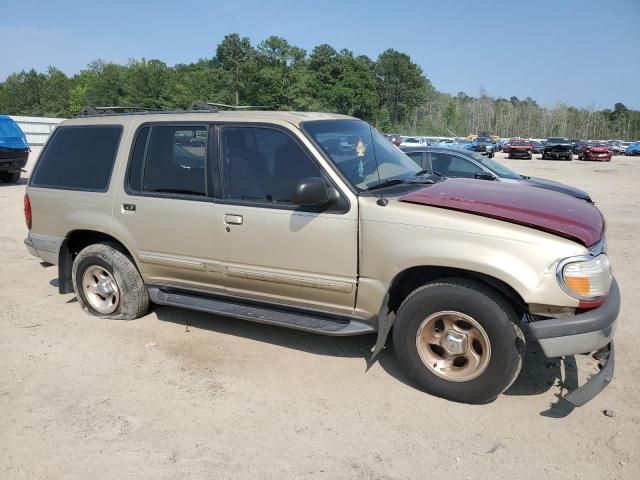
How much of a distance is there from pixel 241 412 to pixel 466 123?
294ft

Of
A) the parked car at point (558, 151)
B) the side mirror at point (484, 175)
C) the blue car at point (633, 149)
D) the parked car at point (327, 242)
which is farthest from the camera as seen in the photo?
the blue car at point (633, 149)

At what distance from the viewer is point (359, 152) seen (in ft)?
14.1

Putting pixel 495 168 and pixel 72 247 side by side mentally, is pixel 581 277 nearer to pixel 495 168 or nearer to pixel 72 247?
pixel 72 247

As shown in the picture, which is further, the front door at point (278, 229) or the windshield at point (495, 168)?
the windshield at point (495, 168)

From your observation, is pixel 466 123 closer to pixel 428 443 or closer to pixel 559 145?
pixel 559 145

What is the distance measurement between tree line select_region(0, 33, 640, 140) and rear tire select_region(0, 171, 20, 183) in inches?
2422

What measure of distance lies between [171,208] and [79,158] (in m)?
1.29

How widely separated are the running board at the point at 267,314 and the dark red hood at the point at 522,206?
1.03 m

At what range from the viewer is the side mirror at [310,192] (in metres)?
3.61

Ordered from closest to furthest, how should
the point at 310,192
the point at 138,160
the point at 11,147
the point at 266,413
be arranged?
1. the point at 266,413
2. the point at 310,192
3. the point at 138,160
4. the point at 11,147

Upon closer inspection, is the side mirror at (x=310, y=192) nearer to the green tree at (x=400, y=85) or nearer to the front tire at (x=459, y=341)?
the front tire at (x=459, y=341)

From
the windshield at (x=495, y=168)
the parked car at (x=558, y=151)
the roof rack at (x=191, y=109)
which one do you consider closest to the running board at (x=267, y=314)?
the roof rack at (x=191, y=109)

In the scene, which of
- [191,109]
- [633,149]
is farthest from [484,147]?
[191,109]

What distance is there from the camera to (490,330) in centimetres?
336
